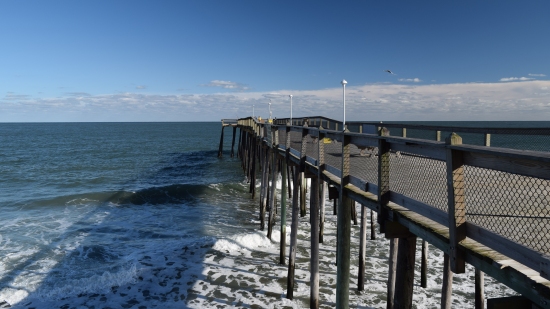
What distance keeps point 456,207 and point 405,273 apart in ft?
5.00

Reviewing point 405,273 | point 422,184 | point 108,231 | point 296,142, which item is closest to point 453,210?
point 405,273

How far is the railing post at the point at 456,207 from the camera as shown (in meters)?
3.03

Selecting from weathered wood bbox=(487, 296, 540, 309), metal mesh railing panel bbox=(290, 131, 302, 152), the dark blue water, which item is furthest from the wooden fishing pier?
the dark blue water

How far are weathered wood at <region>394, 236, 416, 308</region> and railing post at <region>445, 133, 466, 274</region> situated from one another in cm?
120

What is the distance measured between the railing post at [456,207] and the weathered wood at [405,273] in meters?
1.20

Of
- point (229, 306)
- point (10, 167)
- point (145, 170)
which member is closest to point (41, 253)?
point (229, 306)

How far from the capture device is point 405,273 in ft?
14.0

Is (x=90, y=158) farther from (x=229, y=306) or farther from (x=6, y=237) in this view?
(x=229, y=306)

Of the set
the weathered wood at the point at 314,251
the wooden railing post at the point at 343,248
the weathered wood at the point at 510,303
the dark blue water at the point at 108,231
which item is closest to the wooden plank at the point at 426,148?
the weathered wood at the point at 510,303

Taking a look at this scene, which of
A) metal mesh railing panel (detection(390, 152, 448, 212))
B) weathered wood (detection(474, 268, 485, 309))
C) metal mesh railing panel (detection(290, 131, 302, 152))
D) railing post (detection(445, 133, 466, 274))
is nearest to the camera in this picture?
railing post (detection(445, 133, 466, 274))

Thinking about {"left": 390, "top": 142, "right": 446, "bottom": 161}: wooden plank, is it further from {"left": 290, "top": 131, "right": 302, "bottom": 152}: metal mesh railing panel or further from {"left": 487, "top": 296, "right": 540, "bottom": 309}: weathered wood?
{"left": 290, "top": 131, "right": 302, "bottom": 152}: metal mesh railing panel

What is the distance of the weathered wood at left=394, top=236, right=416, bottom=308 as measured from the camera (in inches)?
167

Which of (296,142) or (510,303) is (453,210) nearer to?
(510,303)

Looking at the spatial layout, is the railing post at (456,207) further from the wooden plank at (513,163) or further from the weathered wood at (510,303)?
the weathered wood at (510,303)
